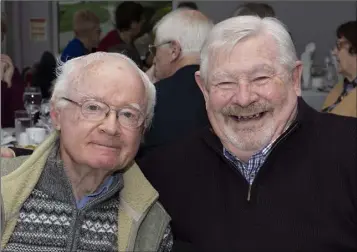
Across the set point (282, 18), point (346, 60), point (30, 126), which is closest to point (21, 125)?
point (30, 126)

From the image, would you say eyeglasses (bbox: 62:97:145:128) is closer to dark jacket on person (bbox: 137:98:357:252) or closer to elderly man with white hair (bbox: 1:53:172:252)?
elderly man with white hair (bbox: 1:53:172:252)

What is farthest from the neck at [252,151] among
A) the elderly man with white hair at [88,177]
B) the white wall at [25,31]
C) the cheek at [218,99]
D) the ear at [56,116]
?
the white wall at [25,31]

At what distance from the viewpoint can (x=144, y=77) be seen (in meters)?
1.70

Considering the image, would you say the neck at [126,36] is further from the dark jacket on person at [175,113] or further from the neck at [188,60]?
the dark jacket on person at [175,113]

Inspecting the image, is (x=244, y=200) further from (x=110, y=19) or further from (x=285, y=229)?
(x=110, y=19)

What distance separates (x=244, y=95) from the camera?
166 centimetres

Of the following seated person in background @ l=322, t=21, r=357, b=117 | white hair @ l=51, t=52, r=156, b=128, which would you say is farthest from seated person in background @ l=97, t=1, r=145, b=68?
white hair @ l=51, t=52, r=156, b=128

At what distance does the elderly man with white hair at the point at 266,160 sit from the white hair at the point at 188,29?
1.12 metres

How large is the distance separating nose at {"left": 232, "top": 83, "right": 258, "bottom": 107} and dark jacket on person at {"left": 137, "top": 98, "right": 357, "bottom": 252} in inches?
7.0

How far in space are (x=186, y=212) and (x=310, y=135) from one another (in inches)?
18.5

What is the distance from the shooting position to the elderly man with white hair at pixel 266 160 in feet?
5.43

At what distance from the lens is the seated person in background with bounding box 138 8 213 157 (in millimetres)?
2504

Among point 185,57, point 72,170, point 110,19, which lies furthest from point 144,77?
point 110,19

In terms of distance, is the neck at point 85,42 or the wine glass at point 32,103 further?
the neck at point 85,42
